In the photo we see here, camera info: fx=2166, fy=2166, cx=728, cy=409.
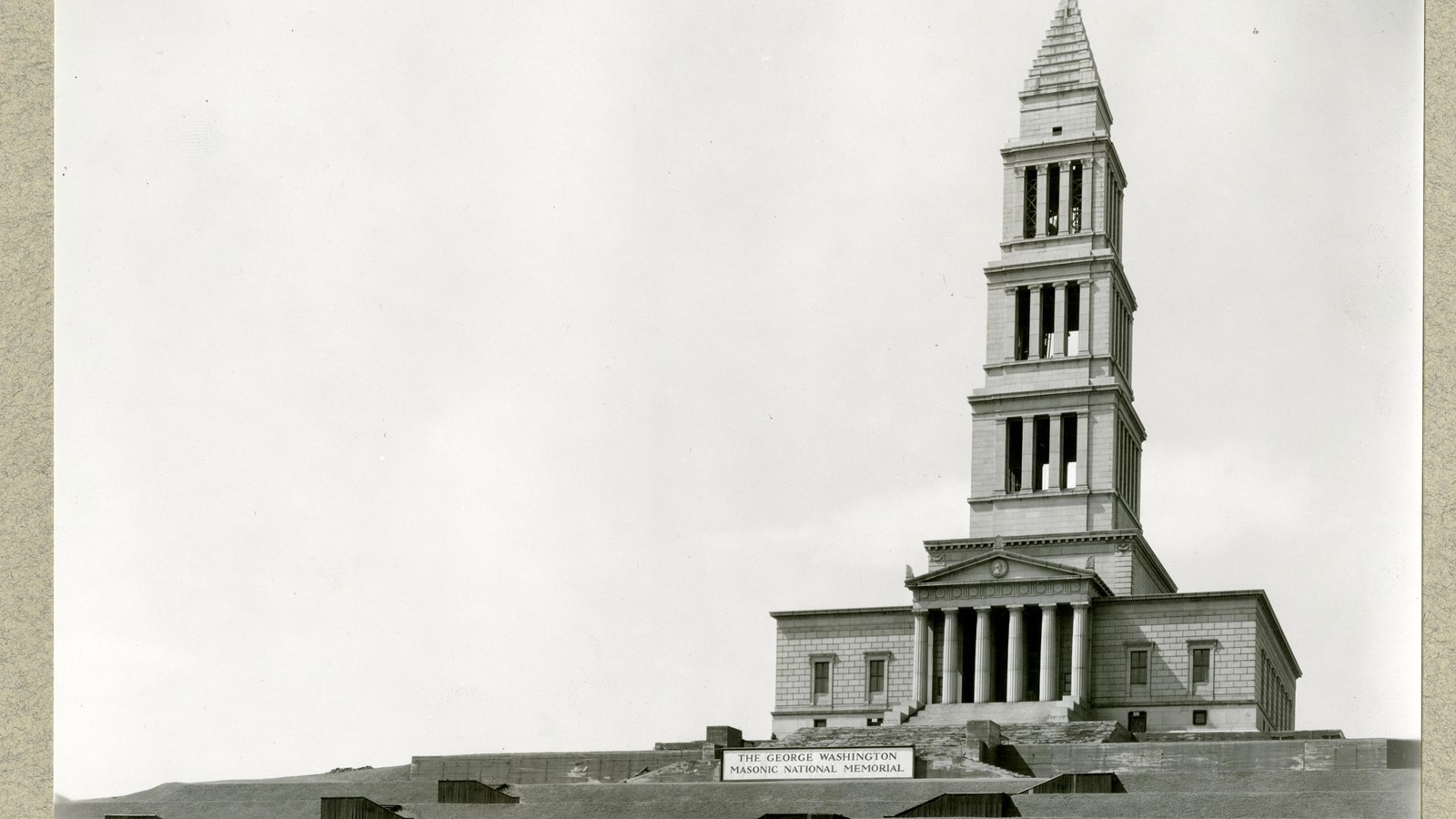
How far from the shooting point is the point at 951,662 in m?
59.5

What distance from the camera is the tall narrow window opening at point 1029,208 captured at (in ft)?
212

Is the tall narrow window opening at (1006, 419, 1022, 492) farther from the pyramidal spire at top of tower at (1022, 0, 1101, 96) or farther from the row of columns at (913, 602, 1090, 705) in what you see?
the pyramidal spire at top of tower at (1022, 0, 1101, 96)

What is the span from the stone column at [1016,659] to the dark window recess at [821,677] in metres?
5.05

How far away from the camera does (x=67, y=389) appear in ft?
97.8

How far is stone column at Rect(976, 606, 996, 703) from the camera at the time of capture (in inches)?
2320

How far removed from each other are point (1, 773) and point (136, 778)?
6.96 meters

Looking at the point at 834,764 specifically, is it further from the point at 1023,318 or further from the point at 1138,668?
the point at 1023,318

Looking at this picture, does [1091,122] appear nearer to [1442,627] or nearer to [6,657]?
[1442,627]

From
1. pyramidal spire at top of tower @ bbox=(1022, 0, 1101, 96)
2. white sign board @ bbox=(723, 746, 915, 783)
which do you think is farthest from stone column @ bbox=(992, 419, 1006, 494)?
white sign board @ bbox=(723, 746, 915, 783)

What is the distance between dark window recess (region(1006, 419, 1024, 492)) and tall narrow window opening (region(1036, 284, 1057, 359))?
2.32 metres

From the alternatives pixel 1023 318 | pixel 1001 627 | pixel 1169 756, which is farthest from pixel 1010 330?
pixel 1169 756

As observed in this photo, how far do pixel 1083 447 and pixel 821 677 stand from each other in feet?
33.6

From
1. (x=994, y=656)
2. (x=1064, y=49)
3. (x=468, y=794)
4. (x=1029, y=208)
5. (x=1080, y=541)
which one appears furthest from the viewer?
(x=1029, y=208)

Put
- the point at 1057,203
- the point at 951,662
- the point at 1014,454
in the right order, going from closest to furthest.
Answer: the point at 951,662
the point at 1014,454
the point at 1057,203
